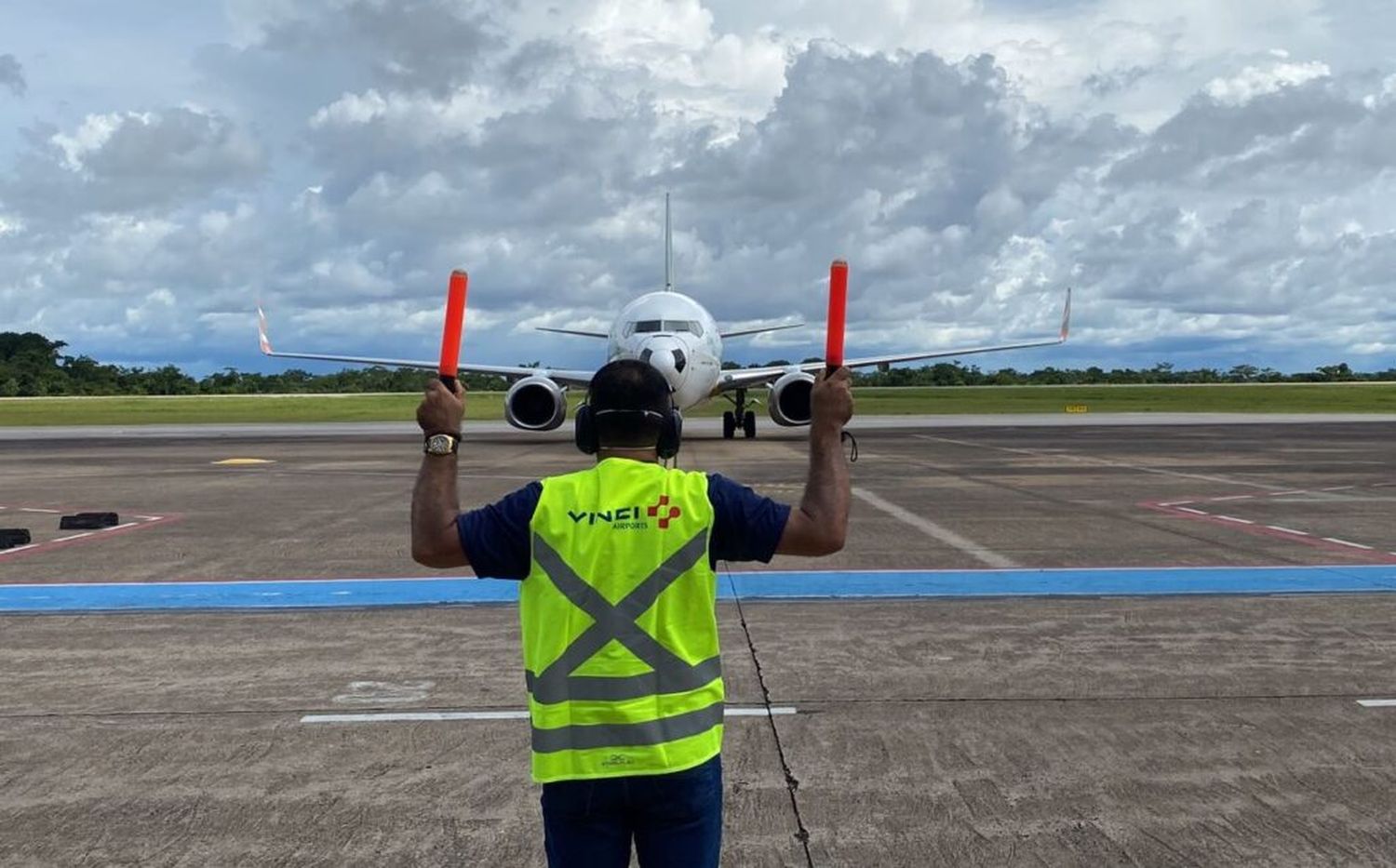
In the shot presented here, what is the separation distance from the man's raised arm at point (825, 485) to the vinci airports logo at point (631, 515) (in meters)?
0.33

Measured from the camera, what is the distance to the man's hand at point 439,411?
316 centimetres

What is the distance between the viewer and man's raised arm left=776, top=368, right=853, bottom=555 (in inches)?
122

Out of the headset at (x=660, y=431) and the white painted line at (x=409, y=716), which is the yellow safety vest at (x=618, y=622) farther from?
the white painted line at (x=409, y=716)

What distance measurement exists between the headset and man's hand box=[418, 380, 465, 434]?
333 millimetres

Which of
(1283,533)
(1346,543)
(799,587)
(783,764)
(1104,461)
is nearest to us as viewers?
(783,764)

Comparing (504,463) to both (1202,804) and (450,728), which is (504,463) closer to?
(450,728)

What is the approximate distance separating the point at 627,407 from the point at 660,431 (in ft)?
0.38

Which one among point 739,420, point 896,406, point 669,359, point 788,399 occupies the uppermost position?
point 669,359

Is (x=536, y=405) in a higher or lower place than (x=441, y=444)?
lower

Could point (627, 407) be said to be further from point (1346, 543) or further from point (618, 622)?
point (1346, 543)

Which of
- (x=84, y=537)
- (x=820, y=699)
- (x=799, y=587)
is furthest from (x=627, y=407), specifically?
(x=84, y=537)

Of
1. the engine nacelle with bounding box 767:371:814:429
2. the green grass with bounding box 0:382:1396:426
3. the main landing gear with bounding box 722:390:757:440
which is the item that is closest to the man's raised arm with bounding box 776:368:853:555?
the engine nacelle with bounding box 767:371:814:429

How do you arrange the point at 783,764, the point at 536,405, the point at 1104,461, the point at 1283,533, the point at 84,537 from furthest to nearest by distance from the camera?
the point at 536,405
the point at 1104,461
the point at 84,537
the point at 1283,533
the point at 783,764

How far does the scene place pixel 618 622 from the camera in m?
2.98
